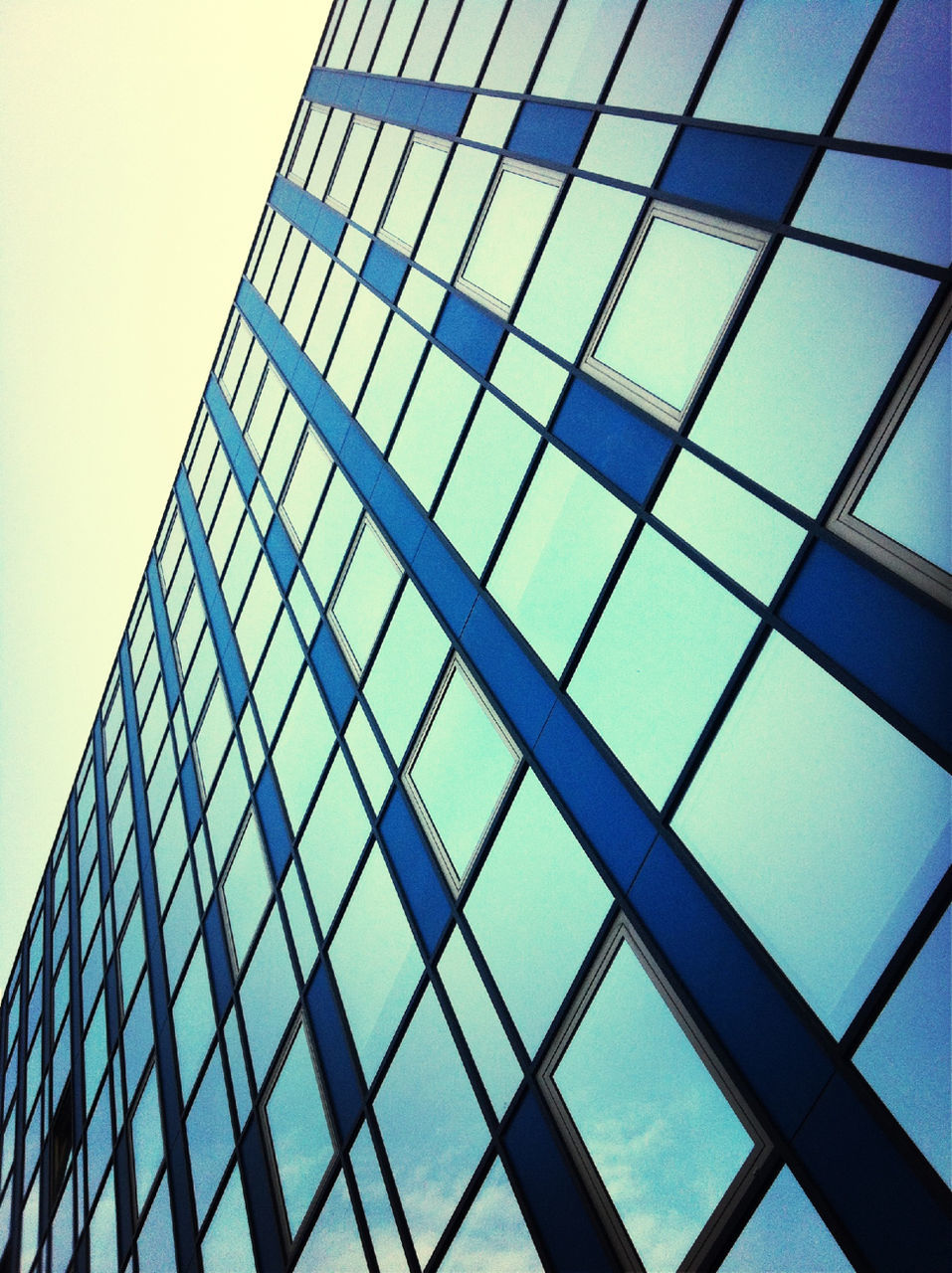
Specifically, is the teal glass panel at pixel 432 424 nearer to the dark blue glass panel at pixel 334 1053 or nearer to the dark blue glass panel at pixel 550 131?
the dark blue glass panel at pixel 550 131

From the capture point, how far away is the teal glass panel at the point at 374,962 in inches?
453

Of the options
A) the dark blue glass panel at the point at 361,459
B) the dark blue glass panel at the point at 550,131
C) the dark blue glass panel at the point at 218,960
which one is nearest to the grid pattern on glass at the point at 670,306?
the dark blue glass panel at the point at 550,131

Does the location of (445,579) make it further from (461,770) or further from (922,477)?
(922,477)

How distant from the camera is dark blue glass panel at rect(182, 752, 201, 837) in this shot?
2145 cm

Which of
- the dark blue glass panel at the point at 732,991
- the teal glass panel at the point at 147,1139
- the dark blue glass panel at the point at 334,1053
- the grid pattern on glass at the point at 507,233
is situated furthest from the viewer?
the teal glass panel at the point at 147,1139

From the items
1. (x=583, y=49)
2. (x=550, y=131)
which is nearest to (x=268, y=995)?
(x=550, y=131)

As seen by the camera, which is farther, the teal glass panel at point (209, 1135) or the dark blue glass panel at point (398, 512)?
the teal glass panel at point (209, 1135)

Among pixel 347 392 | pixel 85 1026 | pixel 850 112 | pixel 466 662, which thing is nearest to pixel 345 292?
pixel 347 392

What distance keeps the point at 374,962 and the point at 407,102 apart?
17.3 m

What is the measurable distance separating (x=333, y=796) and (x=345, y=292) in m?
11.7

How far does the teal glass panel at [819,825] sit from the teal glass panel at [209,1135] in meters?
11.5

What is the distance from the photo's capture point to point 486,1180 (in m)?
9.09

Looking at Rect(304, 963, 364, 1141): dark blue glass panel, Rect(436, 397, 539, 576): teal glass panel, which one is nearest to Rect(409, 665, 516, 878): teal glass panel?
Rect(436, 397, 539, 576): teal glass panel

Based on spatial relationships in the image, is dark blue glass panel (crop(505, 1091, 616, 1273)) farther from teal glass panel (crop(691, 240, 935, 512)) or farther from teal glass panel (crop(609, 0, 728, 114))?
teal glass panel (crop(609, 0, 728, 114))
